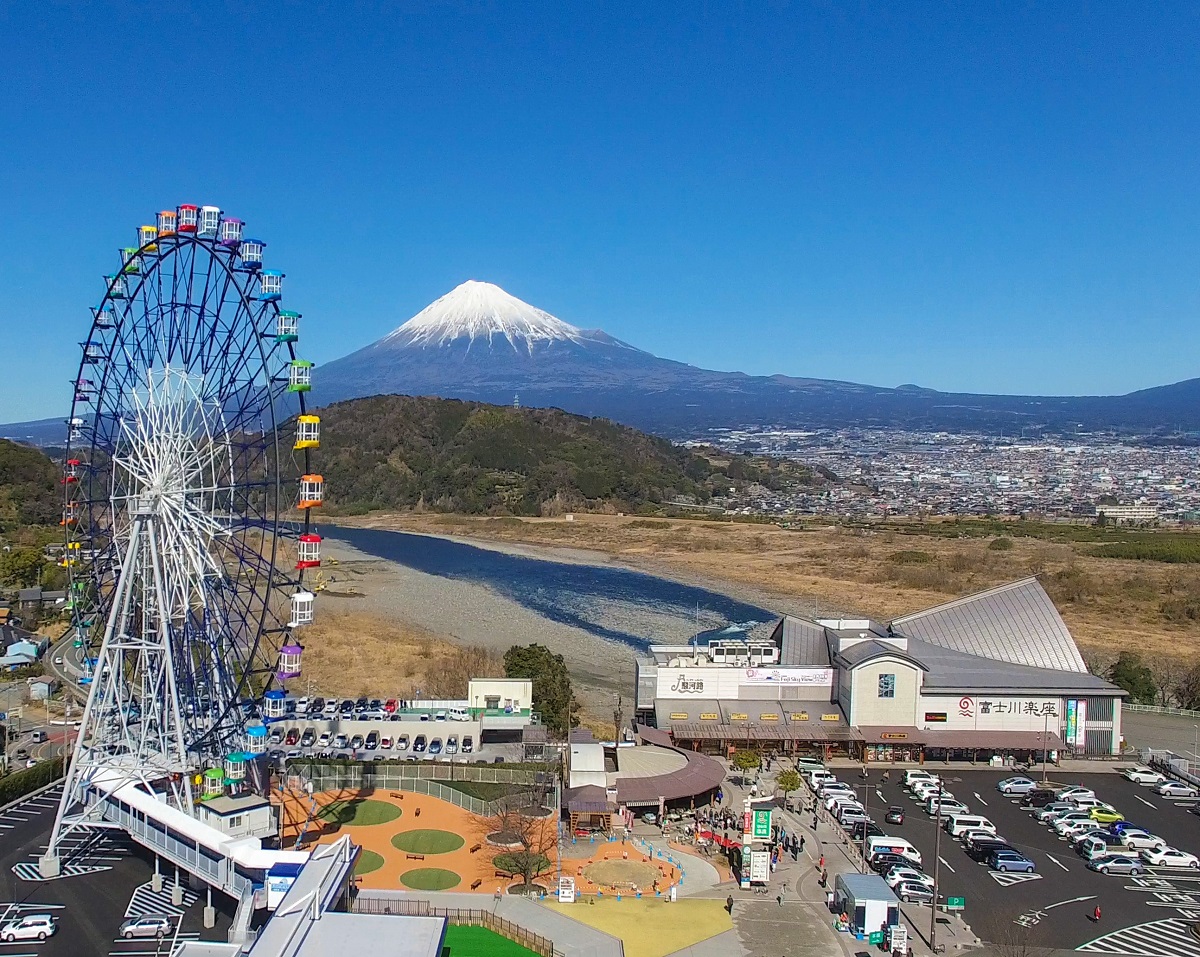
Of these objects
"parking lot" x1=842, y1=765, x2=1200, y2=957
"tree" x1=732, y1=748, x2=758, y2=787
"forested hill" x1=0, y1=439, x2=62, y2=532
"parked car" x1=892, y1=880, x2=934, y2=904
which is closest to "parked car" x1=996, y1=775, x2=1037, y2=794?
"parking lot" x1=842, y1=765, x2=1200, y2=957

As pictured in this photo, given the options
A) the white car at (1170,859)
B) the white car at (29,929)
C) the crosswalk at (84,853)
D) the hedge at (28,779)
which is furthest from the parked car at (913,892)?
the hedge at (28,779)

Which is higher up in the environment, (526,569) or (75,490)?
(75,490)

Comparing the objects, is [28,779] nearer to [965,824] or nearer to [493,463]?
[965,824]

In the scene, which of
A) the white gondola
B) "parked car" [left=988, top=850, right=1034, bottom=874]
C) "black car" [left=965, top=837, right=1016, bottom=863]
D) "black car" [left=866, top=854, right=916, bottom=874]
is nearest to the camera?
the white gondola

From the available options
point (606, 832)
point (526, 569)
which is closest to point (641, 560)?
point (526, 569)

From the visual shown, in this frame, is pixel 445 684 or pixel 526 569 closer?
pixel 445 684

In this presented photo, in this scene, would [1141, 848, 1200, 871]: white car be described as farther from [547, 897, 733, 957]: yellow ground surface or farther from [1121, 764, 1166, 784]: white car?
[547, 897, 733, 957]: yellow ground surface

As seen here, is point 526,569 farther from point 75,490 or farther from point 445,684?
point 75,490
